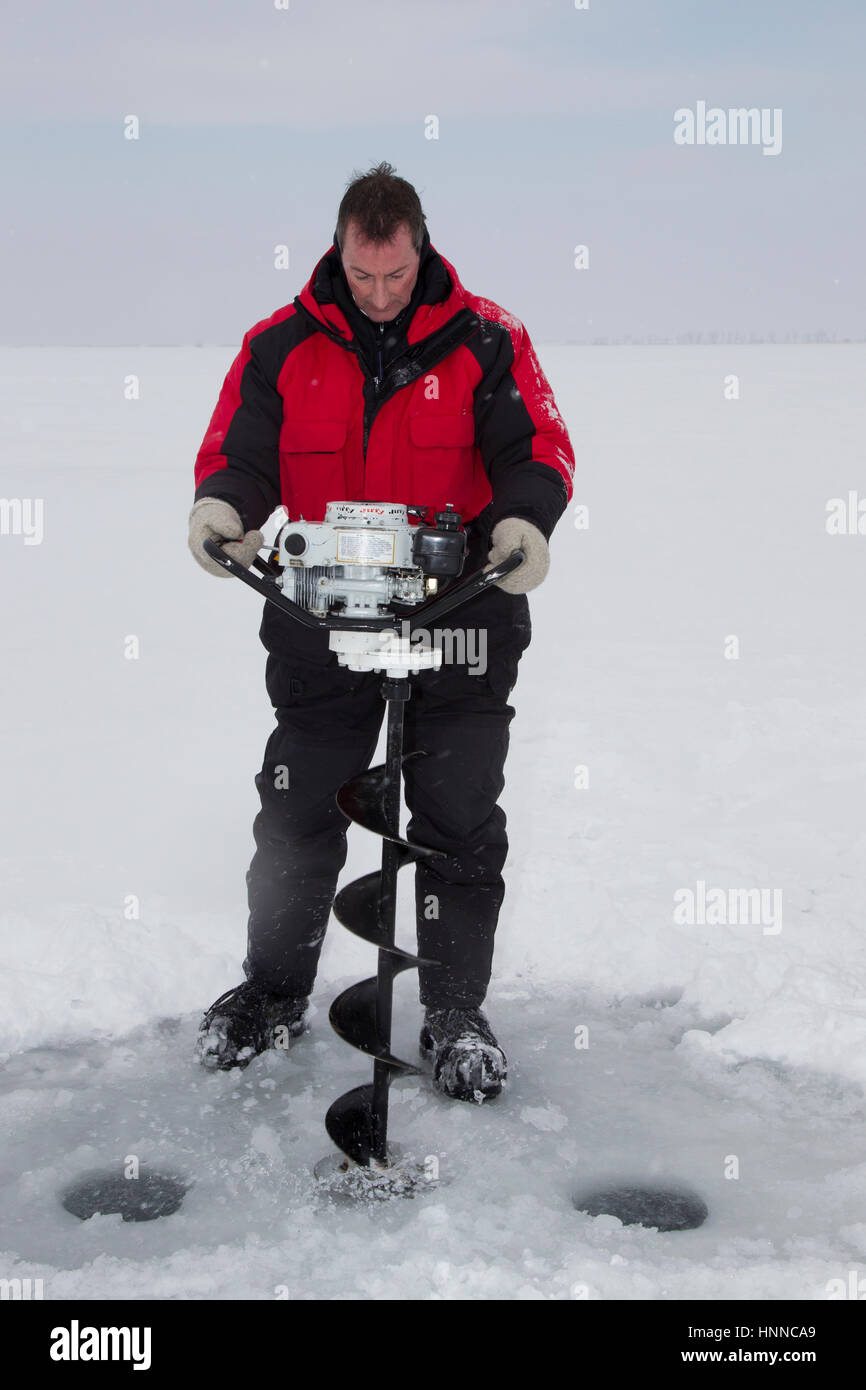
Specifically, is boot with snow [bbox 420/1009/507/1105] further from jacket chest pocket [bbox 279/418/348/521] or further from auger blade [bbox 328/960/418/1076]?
jacket chest pocket [bbox 279/418/348/521]

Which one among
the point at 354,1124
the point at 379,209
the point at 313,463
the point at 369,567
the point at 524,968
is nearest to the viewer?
the point at 369,567

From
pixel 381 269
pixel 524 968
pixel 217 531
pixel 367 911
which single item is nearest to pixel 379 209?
pixel 381 269

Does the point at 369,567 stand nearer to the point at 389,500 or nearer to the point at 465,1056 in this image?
the point at 389,500

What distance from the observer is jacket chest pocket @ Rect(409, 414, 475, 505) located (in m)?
2.63

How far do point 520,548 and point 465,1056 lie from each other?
1168mm

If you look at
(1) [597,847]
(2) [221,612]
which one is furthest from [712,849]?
(2) [221,612]

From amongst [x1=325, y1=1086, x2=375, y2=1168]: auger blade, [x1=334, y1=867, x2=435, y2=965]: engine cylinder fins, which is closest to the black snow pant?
[x1=334, y1=867, x2=435, y2=965]: engine cylinder fins

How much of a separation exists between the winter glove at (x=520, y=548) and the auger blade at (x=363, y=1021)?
0.85m

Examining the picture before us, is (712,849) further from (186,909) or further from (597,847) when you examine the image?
(186,909)

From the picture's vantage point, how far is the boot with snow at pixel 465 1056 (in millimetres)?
2785

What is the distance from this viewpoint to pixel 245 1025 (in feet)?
9.70

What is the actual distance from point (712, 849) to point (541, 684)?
Result: 1.82 m

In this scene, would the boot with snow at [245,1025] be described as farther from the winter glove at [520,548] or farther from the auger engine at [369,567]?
the winter glove at [520,548]

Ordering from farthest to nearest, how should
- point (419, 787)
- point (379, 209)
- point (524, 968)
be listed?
1. point (524, 968)
2. point (419, 787)
3. point (379, 209)
